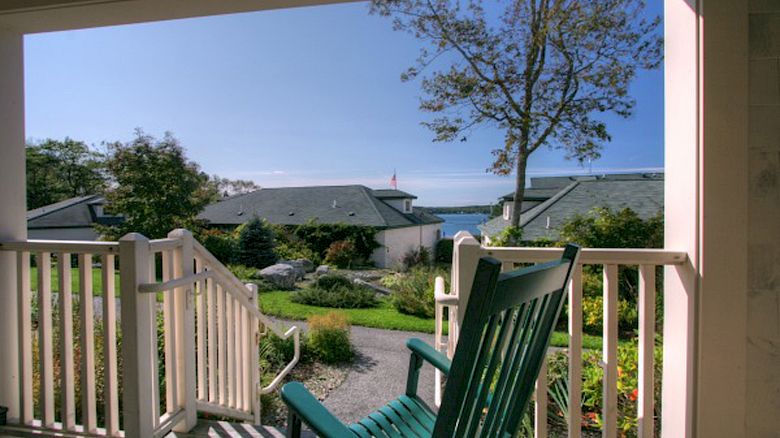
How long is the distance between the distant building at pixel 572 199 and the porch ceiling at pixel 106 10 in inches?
157

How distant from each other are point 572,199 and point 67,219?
6.13 m

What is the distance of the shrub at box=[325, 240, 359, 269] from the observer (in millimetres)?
10711

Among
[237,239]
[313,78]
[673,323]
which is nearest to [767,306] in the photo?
[673,323]

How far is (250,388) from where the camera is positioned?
2256 millimetres

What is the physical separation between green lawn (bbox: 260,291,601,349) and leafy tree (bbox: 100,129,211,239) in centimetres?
346

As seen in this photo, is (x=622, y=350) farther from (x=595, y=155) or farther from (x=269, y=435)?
(x=595, y=155)

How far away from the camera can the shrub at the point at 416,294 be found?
270 inches

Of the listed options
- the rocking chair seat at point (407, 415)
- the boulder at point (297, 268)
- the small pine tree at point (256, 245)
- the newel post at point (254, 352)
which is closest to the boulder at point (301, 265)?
the boulder at point (297, 268)

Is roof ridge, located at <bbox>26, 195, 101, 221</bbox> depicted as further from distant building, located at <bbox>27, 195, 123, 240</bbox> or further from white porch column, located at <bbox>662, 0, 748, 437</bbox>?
white porch column, located at <bbox>662, 0, 748, 437</bbox>

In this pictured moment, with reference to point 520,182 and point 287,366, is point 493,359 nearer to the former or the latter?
point 287,366

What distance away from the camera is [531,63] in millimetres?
4988

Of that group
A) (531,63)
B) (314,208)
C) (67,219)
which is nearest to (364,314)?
(67,219)

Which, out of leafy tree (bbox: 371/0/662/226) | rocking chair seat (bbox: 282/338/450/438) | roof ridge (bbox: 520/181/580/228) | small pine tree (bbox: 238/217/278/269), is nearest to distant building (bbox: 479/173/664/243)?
roof ridge (bbox: 520/181/580/228)

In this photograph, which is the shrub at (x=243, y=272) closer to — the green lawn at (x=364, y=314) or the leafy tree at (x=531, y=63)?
the green lawn at (x=364, y=314)
